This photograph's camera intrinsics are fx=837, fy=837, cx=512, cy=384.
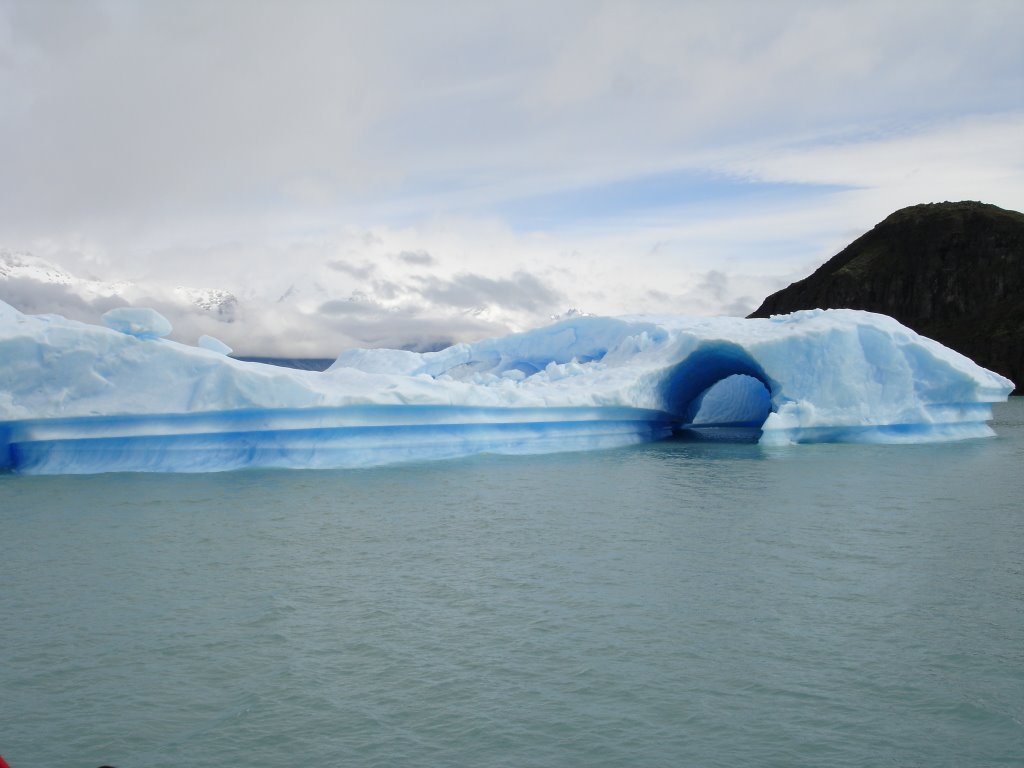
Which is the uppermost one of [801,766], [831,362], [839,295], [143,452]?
[839,295]

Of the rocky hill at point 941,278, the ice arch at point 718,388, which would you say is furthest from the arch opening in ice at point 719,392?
the rocky hill at point 941,278

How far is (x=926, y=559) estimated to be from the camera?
19.5ft

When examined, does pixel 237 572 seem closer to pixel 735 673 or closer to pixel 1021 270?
pixel 735 673

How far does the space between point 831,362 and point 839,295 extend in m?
50.1

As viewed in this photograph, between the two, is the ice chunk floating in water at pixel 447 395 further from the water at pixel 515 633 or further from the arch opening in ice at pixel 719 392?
the water at pixel 515 633

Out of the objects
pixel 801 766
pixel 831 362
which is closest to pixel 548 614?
pixel 801 766

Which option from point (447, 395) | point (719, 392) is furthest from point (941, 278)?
point (447, 395)

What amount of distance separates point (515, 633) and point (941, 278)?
61.4 m

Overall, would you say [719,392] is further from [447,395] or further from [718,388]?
[447,395]

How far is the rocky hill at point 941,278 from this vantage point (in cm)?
5284

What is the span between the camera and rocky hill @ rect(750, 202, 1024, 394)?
5284cm

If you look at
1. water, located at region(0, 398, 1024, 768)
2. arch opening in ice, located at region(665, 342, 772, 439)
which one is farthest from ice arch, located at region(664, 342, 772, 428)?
water, located at region(0, 398, 1024, 768)

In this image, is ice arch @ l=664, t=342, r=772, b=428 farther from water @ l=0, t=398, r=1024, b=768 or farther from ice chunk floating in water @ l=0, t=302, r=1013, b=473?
water @ l=0, t=398, r=1024, b=768

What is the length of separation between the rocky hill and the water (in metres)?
48.8
